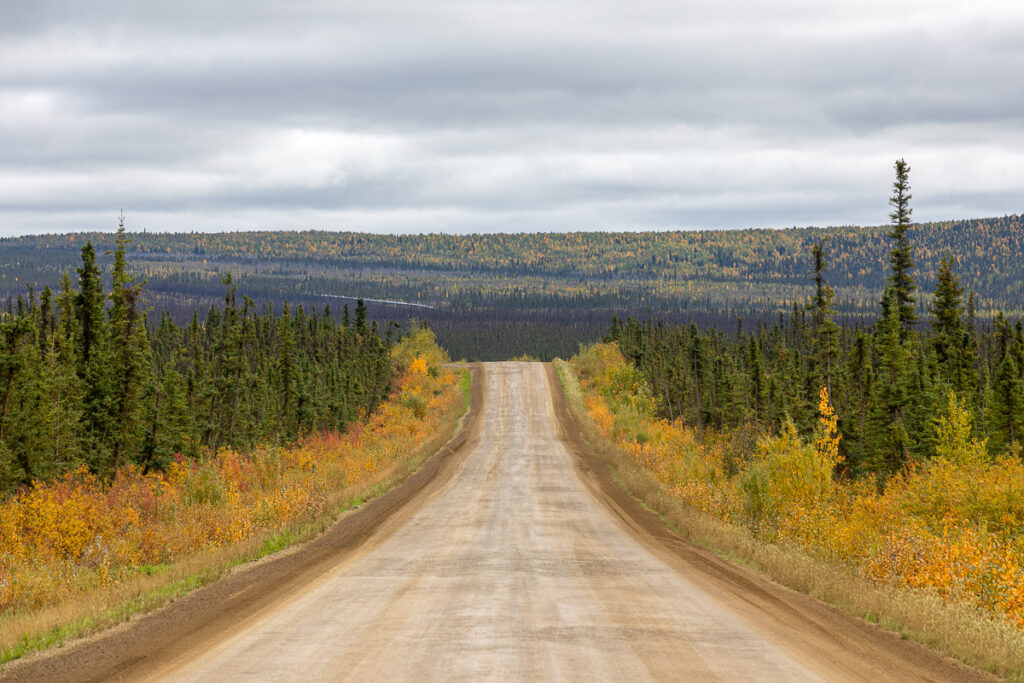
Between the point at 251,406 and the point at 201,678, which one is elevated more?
the point at 201,678

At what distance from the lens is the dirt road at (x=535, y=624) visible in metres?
9.73

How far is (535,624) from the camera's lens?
11930 millimetres

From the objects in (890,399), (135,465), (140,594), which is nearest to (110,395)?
(135,465)

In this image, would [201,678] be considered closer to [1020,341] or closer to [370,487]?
[370,487]

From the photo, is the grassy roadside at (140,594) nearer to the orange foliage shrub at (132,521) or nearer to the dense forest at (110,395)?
the orange foliage shrub at (132,521)

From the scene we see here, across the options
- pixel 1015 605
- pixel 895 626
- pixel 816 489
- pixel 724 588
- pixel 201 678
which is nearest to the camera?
pixel 201 678

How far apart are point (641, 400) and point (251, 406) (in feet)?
128

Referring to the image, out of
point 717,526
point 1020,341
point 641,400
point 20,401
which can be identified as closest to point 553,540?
point 717,526

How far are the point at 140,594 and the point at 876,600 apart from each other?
11746 mm

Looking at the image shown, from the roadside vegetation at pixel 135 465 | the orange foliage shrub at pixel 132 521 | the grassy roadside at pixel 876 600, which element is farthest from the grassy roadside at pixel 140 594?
the grassy roadside at pixel 876 600

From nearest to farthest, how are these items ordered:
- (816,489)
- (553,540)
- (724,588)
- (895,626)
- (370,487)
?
(895,626), (724,588), (553,540), (816,489), (370,487)

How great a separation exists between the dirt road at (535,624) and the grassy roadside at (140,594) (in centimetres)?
168

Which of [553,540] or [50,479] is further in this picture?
[50,479]

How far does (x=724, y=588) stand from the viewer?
15555 millimetres
